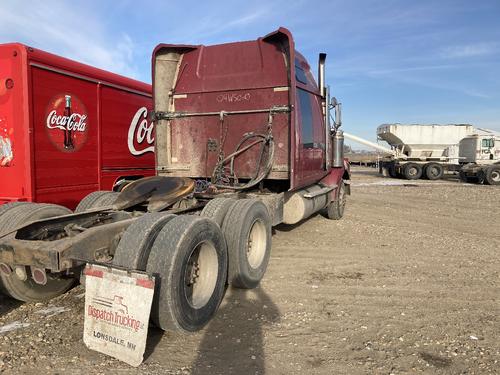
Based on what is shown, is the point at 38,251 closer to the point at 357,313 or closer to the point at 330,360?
the point at 330,360

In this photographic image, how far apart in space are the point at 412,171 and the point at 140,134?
23272 mm

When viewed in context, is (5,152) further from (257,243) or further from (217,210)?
(257,243)

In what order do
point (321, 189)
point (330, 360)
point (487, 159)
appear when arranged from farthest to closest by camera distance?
point (487, 159) → point (321, 189) → point (330, 360)

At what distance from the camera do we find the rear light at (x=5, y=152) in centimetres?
518

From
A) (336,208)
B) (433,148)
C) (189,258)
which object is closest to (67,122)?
(189,258)

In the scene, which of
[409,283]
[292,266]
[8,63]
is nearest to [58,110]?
[8,63]

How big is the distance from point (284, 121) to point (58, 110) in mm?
3121

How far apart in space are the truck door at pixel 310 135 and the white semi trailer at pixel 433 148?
1935cm

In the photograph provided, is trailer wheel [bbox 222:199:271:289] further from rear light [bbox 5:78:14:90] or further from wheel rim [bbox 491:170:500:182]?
wheel rim [bbox 491:170:500:182]

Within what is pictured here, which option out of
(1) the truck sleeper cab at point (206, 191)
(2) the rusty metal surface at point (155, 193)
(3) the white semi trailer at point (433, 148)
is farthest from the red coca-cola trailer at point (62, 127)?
(3) the white semi trailer at point (433, 148)

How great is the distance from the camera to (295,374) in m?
2.92

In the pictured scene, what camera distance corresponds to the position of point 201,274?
148 inches

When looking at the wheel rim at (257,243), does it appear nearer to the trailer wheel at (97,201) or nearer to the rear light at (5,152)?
the trailer wheel at (97,201)

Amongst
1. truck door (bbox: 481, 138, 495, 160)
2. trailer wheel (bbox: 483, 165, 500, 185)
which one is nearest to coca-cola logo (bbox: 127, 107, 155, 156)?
trailer wheel (bbox: 483, 165, 500, 185)
